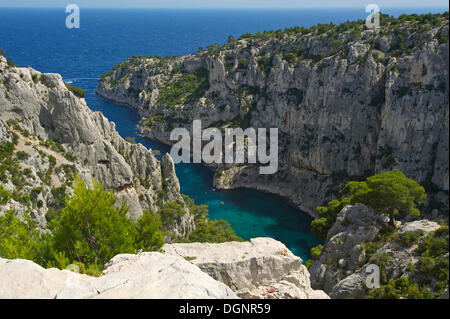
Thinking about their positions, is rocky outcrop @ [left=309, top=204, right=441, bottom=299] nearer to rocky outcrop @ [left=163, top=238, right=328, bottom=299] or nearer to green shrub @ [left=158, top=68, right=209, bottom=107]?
rocky outcrop @ [left=163, top=238, right=328, bottom=299]

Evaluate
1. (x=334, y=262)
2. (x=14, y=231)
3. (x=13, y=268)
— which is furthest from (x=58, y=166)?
(x=334, y=262)

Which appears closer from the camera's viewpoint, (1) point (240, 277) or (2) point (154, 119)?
(1) point (240, 277)

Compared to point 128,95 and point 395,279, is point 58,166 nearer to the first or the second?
point 395,279

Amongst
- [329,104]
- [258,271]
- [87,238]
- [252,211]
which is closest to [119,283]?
[258,271]

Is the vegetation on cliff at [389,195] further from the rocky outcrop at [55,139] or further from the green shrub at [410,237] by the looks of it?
the rocky outcrop at [55,139]

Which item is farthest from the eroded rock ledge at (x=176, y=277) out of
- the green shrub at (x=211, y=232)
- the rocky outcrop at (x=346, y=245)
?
the green shrub at (x=211, y=232)

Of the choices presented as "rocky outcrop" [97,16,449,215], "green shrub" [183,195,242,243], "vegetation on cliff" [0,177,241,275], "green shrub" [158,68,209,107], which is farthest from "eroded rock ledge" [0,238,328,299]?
"green shrub" [158,68,209,107]
